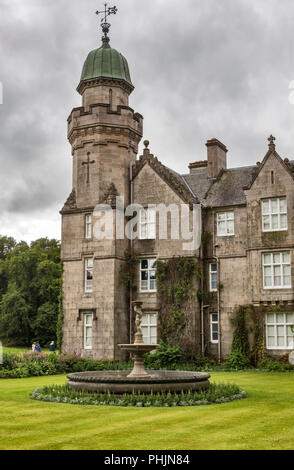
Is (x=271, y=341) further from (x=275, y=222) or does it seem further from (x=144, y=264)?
(x=144, y=264)

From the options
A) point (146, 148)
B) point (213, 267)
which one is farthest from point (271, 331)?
point (146, 148)

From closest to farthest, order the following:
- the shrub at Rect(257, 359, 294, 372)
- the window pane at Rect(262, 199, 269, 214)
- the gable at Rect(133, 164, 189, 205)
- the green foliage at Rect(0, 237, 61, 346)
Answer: the shrub at Rect(257, 359, 294, 372)
the window pane at Rect(262, 199, 269, 214)
the gable at Rect(133, 164, 189, 205)
the green foliage at Rect(0, 237, 61, 346)

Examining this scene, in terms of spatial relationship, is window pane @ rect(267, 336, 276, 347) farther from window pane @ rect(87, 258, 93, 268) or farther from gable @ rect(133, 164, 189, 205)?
window pane @ rect(87, 258, 93, 268)

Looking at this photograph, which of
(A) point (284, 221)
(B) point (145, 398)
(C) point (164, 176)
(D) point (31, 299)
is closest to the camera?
(B) point (145, 398)

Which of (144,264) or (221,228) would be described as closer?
(221,228)

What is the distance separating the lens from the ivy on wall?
2877cm

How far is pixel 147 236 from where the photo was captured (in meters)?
30.4

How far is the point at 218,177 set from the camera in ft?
104

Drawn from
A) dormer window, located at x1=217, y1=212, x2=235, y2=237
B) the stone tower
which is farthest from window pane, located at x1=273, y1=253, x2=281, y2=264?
the stone tower

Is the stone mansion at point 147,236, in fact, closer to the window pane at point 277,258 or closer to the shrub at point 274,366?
the window pane at point 277,258

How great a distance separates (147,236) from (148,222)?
0.76 metres

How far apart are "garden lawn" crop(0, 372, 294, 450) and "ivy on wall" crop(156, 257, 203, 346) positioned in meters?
12.9

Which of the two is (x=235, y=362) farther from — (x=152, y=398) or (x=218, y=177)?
(x=152, y=398)
